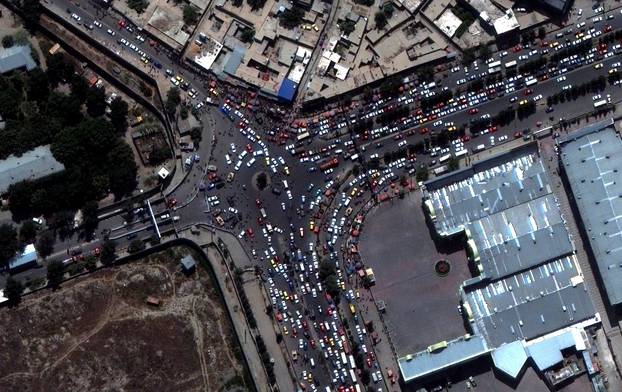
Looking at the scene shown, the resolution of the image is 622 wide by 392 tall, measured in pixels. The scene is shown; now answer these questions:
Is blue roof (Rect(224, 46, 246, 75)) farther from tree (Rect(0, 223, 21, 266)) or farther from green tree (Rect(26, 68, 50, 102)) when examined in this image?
tree (Rect(0, 223, 21, 266))

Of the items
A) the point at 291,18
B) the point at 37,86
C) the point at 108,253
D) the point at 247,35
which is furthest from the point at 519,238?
the point at 37,86

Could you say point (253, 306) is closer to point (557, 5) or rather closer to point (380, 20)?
point (380, 20)

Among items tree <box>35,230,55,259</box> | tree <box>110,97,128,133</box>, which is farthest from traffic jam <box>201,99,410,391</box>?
tree <box>35,230,55,259</box>

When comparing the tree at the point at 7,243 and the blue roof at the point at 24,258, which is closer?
the tree at the point at 7,243

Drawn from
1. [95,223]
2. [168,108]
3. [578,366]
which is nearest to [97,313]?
[95,223]

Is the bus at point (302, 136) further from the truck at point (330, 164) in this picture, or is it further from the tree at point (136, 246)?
the tree at point (136, 246)

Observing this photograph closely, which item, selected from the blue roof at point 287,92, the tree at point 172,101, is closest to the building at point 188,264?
the tree at point 172,101

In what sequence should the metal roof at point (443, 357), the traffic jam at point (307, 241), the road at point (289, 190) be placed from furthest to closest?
the road at point (289, 190) → the traffic jam at point (307, 241) → the metal roof at point (443, 357)
